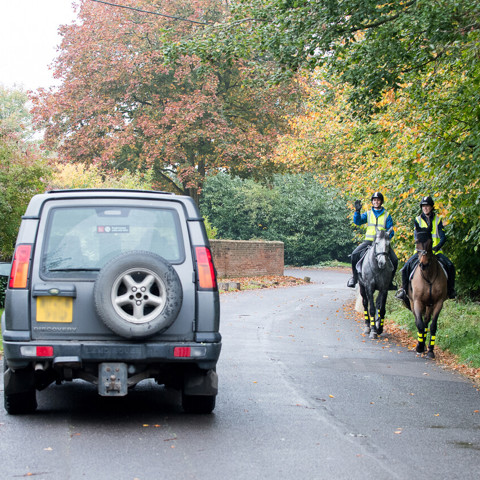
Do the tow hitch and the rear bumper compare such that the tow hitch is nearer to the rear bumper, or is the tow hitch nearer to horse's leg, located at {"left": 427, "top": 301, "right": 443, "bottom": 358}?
the rear bumper

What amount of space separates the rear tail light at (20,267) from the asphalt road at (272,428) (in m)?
1.31

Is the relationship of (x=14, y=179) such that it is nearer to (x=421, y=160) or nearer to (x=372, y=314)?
(x=372, y=314)

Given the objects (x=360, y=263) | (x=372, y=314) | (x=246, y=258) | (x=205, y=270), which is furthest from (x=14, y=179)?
(x=246, y=258)

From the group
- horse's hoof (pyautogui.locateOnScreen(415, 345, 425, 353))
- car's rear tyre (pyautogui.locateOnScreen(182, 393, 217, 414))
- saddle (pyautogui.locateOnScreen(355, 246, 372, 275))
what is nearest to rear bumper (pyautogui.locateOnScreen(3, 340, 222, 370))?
car's rear tyre (pyautogui.locateOnScreen(182, 393, 217, 414))

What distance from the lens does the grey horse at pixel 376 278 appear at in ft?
51.0

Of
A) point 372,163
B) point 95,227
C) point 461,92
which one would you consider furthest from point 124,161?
point 95,227

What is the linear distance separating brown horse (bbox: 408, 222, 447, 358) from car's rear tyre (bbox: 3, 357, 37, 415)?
24.4ft

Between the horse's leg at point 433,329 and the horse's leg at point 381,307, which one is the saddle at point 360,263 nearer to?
the horse's leg at point 381,307

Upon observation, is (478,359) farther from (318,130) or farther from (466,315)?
(318,130)

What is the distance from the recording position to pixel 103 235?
7305mm

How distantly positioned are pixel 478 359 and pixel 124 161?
2926 cm

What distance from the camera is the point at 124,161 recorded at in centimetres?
3850

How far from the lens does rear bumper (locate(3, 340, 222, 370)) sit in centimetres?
678

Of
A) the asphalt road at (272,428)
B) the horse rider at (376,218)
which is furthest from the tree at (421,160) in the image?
the asphalt road at (272,428)
